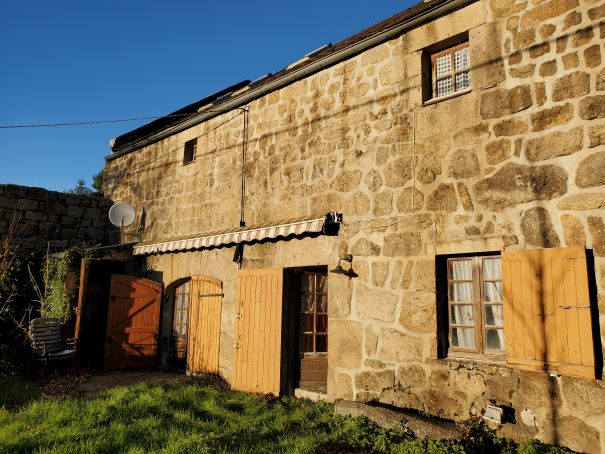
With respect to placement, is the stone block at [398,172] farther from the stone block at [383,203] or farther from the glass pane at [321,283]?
the glass pane at [321,283]

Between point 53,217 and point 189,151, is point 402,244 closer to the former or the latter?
point 189,151

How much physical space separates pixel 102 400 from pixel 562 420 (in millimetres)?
5700

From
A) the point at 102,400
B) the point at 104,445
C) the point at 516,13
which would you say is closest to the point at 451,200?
the point at 516,13

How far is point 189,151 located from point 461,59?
623 centimetres

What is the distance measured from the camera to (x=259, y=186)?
8086 mm

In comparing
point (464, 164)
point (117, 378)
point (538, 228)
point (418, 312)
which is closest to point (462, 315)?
point (418, 312)

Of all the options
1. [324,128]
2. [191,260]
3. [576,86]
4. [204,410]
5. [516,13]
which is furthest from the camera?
[191,260]

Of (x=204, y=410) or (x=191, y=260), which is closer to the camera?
(x=204, y=410)

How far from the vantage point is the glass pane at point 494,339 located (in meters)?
5.10

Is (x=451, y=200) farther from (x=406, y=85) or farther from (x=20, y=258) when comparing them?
(x=20, y=258)

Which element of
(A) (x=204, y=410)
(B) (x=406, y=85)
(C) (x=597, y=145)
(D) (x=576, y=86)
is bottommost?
(A) (x=204, y=410)

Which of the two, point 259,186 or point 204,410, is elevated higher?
point 259,186

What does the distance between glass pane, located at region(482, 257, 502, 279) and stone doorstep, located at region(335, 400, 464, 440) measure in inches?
65.9

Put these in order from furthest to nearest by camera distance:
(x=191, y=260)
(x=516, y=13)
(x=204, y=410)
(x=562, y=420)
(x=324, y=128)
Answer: (x=191, y=260), (x=324, y=128), (x=204, y=410), (x=516, y=13), (x=562, y=420)
